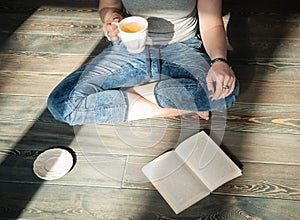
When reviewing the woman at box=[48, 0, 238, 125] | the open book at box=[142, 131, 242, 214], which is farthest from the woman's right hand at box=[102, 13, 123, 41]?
the open book at box=[142, 131, 242, 214]

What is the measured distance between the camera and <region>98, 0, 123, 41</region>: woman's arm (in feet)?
3.60

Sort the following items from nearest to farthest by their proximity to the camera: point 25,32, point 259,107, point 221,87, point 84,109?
point 221,87, point 84,109, point 259,107, point 25,32

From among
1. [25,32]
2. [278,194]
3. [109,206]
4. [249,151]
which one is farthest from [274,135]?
[25,32]

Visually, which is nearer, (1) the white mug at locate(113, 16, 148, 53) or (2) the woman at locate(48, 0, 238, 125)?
(1) the white mug at locate(113, 16, 148, 53)

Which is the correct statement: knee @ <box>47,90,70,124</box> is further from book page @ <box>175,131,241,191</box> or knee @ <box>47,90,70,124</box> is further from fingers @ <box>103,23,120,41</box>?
book page @ <box>175,131,241,191</box>

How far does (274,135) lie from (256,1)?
848 mm

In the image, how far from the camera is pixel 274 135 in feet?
4.02

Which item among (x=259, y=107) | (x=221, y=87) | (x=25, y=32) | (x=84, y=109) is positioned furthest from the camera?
(x=25, y=32)

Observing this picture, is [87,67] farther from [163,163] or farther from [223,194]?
[223,194]

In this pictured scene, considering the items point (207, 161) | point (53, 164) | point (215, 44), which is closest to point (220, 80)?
point (215, 44)

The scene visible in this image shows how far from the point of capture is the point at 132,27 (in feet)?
3.39

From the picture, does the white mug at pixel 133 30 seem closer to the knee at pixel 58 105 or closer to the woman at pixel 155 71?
the woman at pixel 155 71

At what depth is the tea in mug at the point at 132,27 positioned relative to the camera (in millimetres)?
1025

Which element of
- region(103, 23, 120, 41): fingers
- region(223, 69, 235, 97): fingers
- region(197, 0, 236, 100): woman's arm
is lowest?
region(223, 69, 235, 97): fingers
